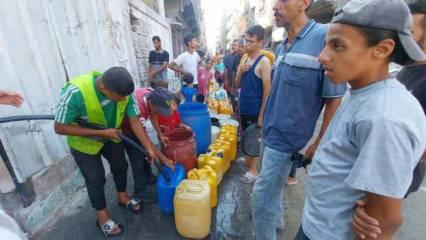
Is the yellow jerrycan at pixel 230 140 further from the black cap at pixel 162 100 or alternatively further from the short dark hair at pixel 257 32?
the short dark hair at pixel 257 32

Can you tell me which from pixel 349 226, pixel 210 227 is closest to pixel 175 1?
pixel 210 227

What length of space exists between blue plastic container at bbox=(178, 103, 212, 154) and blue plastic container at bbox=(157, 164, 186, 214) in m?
0.90

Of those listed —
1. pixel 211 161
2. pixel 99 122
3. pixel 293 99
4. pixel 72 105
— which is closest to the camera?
pixel 293 99

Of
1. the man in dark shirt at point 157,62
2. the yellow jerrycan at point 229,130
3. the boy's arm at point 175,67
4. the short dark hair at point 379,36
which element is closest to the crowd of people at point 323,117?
the short dark hair at point 379,36

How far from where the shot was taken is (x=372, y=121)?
2.44 ft

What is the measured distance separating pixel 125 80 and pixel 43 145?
1.46 m

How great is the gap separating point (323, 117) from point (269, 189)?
65 cm

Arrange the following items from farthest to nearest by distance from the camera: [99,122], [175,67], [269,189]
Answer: [175,67] → [99,122] → [269,189]

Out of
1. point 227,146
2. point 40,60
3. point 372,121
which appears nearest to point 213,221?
point 227,146

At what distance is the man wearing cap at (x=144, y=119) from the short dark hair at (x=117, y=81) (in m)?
0.59

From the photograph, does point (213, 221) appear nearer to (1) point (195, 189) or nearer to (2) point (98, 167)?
(1) point (195, 189)

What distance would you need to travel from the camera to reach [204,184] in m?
2.21

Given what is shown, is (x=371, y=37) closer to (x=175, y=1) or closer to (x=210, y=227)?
(x=210, y=227)

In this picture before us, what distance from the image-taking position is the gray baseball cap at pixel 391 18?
2.46 ft
